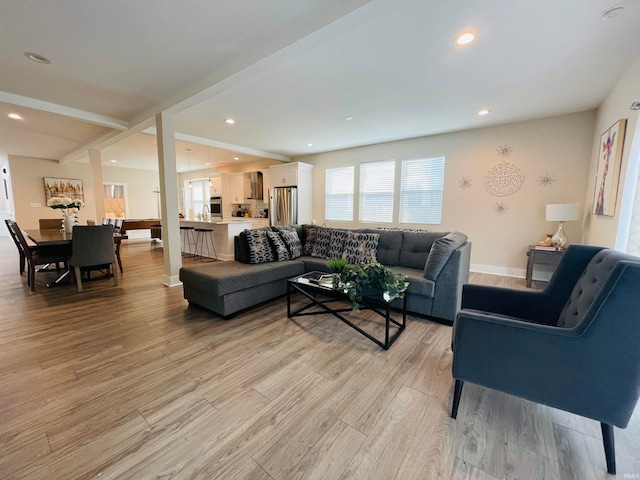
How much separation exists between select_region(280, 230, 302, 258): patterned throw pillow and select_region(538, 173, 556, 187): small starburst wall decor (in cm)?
414

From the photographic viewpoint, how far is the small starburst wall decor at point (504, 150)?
446 centimetres

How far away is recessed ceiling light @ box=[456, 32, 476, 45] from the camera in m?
2.18

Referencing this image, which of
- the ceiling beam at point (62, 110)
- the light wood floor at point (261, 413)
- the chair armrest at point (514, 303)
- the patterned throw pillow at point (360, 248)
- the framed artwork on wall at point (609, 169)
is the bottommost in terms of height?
the light wood floor at point (261, 413)

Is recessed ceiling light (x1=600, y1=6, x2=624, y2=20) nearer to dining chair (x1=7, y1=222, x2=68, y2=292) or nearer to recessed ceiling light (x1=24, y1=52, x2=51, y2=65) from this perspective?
recessed ceiling light (x1=24, y1=52, x2=51, y2=65)

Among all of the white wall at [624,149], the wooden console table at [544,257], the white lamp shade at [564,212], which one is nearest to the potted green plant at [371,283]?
the white wall at [624,149]

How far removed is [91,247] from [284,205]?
4.18 metres

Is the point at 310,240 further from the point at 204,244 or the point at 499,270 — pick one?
the point at 499,270

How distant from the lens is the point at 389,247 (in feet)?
11.7

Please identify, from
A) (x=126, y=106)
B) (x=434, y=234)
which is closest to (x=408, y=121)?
(x=434, y=234)

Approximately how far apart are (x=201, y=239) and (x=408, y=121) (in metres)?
5.06

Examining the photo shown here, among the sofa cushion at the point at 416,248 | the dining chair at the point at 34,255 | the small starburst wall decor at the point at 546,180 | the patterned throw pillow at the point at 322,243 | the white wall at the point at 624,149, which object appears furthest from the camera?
the small starburst wall decor at the point at 546,180

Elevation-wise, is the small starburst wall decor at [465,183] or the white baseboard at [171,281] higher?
the small starburst wall decor at [465,183]

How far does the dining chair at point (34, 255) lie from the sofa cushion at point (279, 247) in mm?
3135

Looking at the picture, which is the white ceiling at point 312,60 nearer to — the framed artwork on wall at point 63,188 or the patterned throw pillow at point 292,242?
the patterned throw pillow at point 292,242
